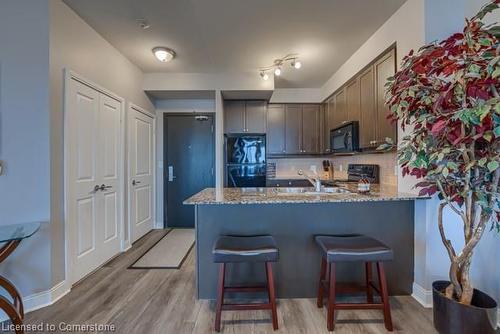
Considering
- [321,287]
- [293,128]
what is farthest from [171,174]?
[321,287]

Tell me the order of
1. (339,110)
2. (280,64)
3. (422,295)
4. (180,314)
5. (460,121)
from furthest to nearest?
(339,110), (280,64), (422,295), (180,314), (460,121)

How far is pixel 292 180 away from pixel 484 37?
3542mm

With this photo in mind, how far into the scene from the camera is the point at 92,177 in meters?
2.90

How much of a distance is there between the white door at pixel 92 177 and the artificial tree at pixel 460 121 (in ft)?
8.93

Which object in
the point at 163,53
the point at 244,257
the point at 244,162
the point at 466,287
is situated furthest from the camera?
the point at 244,162

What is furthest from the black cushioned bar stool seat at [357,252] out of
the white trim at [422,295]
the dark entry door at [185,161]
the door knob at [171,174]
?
the door knob at [171,174]

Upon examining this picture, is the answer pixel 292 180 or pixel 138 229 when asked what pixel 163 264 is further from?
pixel 292 180

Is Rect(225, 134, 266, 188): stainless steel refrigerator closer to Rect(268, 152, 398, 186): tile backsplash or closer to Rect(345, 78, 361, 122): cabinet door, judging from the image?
Rect(268, 152, 398, 186): tile backsplash

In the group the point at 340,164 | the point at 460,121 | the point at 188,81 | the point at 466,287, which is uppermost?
the point at 188,81

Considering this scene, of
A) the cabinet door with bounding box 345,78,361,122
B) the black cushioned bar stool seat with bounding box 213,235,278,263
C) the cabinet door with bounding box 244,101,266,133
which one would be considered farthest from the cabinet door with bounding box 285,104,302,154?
the black cushioned bar stool seat with bounding box 213,235,278,263

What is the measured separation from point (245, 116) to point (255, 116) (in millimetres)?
177

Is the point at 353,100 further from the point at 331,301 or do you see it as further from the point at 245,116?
the point at 331,301

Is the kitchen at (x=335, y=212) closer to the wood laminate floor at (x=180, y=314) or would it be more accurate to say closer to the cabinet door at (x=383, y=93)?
the cabinet door at (x=383, y=93)

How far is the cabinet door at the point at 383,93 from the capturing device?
2.61 metres
